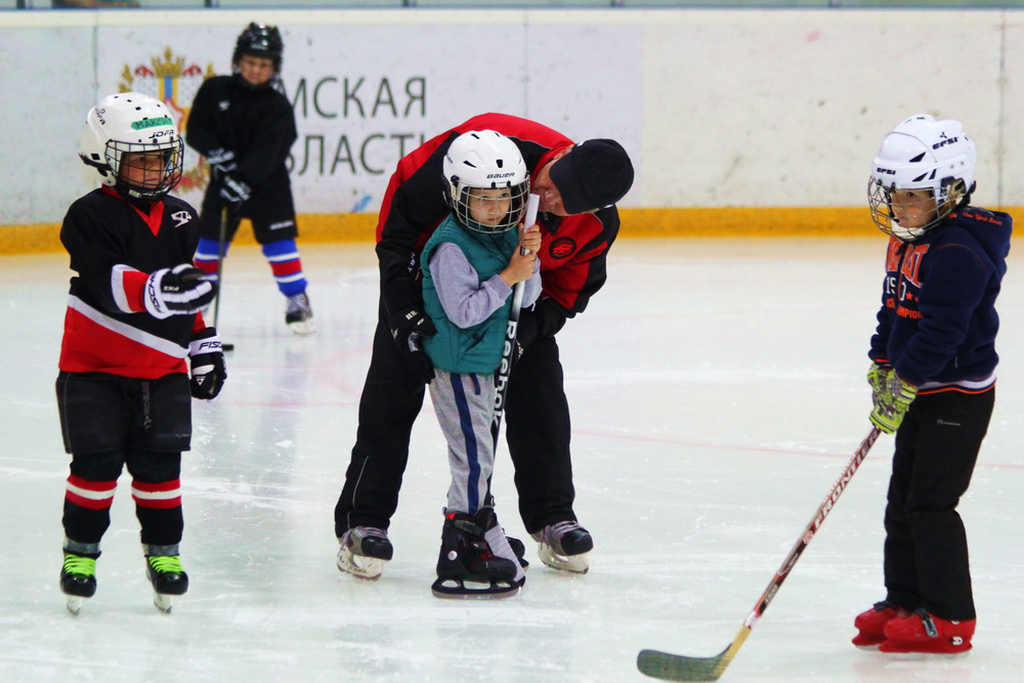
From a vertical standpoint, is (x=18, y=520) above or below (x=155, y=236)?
below

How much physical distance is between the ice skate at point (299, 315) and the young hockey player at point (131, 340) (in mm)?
3036

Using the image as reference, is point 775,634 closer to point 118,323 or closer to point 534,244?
point 534,244

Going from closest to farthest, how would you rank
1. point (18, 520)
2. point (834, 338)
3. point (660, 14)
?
point (18, 520), point (834, 338), point (660, 14)

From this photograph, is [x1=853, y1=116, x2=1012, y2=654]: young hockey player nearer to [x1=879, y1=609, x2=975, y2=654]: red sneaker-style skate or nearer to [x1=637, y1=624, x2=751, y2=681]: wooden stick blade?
[x1=879, y1=609, x2=975, y2=654]: red sneaker-style skate

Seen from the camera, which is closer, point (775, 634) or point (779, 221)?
point (775, 634)

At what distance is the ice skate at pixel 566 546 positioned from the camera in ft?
9.52

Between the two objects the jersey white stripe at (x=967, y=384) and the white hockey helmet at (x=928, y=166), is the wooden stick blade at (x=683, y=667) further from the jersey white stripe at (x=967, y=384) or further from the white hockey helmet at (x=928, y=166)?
the white hockey helmet at (x=928, y=166)

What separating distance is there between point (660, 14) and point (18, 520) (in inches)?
256

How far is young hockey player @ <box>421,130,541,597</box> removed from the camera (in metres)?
2.64

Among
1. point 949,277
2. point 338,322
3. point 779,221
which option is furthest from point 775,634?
point 779,221

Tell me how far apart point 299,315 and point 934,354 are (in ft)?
12.4

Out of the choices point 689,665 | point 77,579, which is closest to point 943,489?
point 689,665

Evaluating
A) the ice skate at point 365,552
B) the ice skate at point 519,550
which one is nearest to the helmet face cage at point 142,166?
the ice skate at point 365,552

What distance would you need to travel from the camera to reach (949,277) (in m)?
2.33
